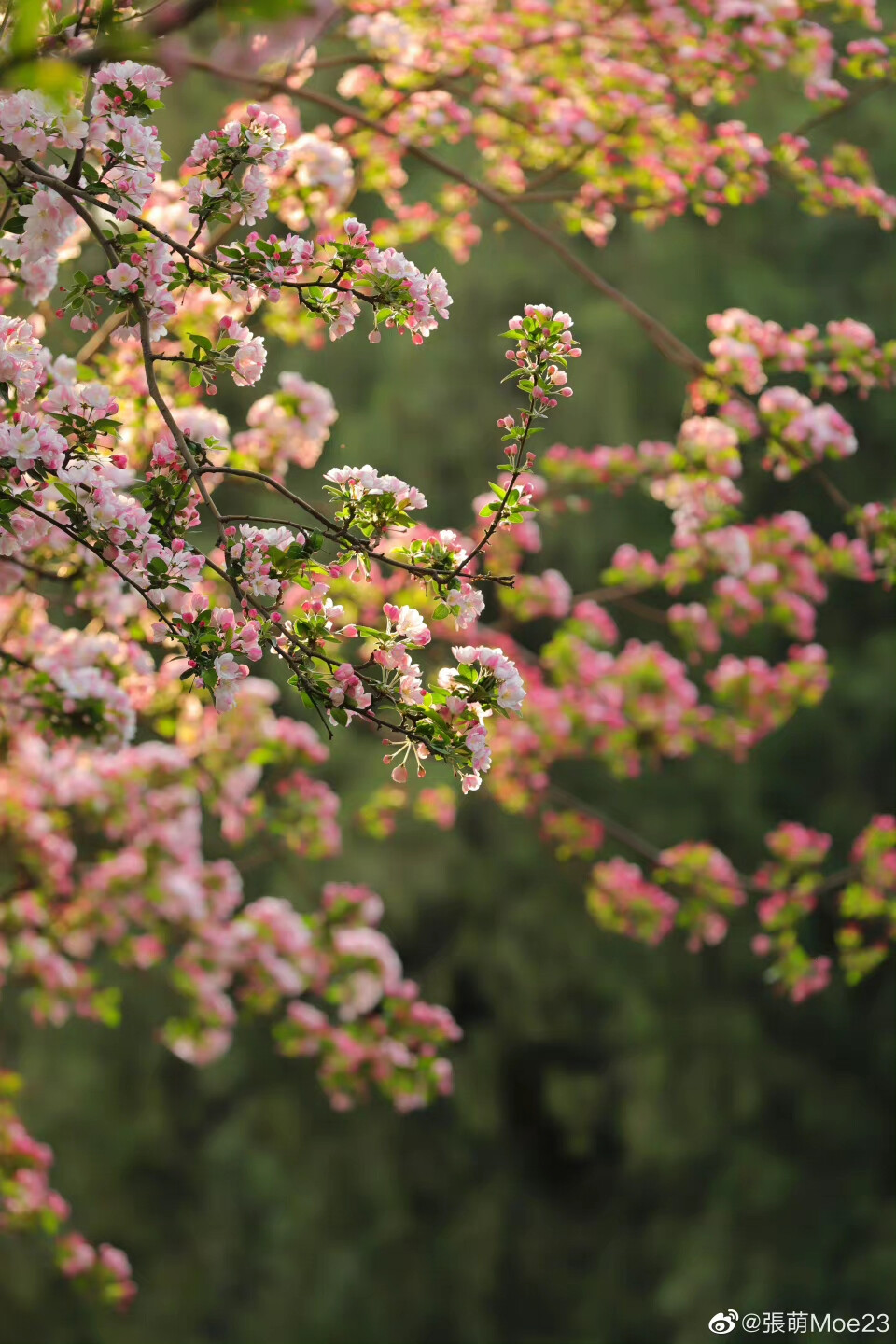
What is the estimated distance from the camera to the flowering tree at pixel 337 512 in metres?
1.73

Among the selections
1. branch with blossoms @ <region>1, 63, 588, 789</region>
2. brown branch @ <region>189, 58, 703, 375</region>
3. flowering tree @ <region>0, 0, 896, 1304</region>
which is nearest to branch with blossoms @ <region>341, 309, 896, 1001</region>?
flowering tree @ <region>0, 0, 896, 1304</region>

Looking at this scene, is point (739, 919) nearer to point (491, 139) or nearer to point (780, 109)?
point (780, 109)

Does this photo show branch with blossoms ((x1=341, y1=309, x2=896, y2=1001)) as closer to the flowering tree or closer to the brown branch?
the flowering tree

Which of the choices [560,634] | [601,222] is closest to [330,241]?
[601,222]

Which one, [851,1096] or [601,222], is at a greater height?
[601,222]

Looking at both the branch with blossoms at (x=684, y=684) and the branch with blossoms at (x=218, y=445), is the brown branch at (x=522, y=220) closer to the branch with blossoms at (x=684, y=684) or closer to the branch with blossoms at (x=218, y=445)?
the branch with blossoms at (x=684, y=684)

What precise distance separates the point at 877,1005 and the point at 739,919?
88cm

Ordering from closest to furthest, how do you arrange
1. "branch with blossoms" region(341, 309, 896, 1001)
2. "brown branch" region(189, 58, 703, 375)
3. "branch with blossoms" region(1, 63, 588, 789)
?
"branch with blossoms" region(1, 63, 588, 789) < "brown branch" region(189, 58, 703, 375) < "branch with blossoms" region(341, 309, 896, 1001)

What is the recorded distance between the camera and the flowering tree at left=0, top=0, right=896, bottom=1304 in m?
1.73

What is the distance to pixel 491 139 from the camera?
395 centimetres

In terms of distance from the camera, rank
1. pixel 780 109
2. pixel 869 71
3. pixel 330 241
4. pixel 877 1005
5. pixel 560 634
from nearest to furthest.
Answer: pixel 330 241
pixel 869 71
pixel 560 634
pixel 877 1005
pixel 780 109

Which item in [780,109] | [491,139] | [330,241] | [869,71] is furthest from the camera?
[780,109]

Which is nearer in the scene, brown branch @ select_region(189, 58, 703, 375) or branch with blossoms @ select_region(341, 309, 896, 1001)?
brown branch @ select_region(189, 58, 703, 375)

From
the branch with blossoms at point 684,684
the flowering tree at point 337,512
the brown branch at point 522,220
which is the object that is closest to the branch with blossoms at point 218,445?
the flowering tree at point 337,512
